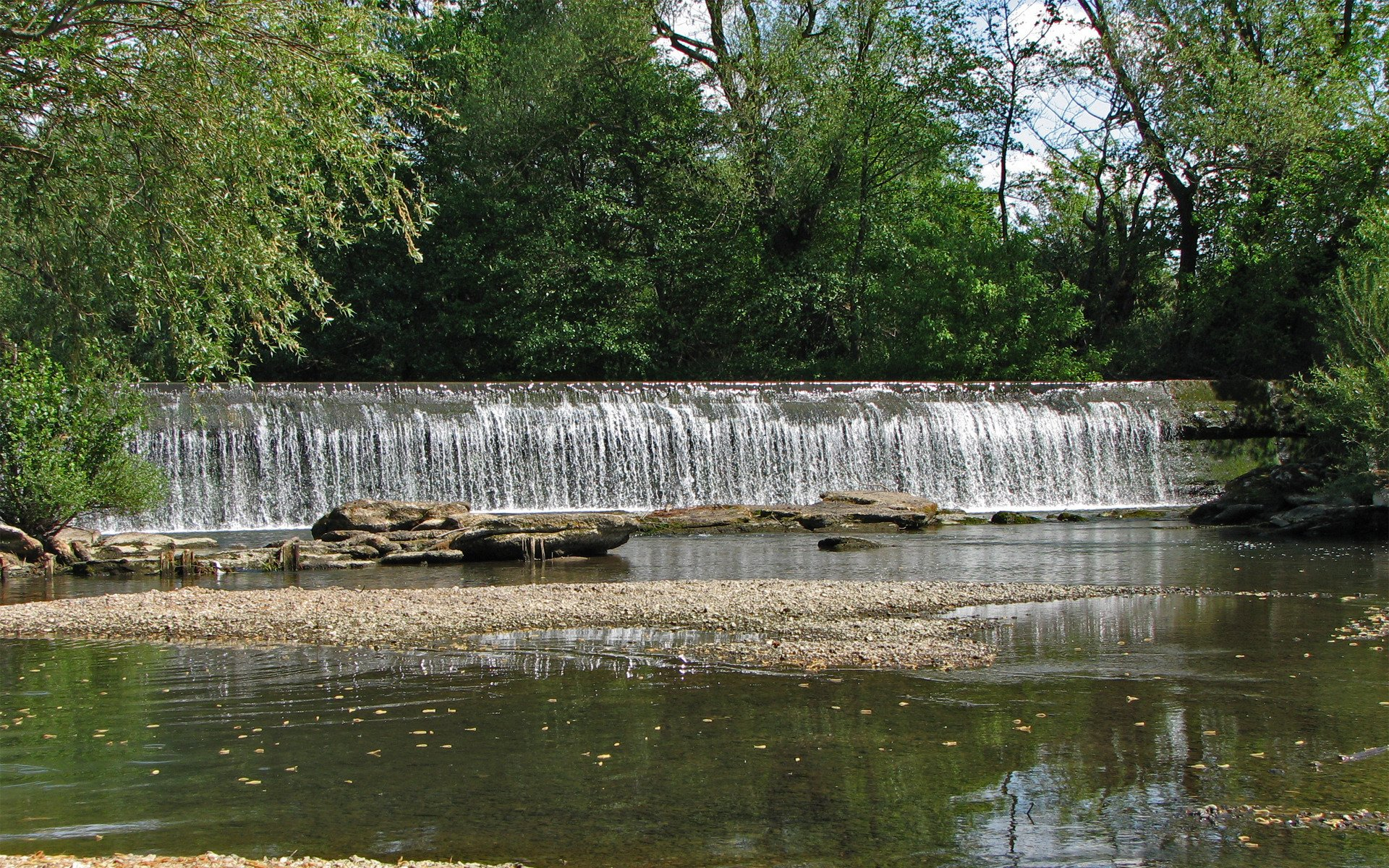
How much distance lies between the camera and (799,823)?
450 centimetres

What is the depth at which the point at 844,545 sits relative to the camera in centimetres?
1664

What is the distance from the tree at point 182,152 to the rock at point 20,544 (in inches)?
164

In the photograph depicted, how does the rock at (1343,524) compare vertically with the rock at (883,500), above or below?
below

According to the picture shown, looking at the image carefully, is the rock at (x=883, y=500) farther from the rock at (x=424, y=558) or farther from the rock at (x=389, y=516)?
the rock at (x=424, y=558)

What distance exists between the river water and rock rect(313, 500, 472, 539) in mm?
8270

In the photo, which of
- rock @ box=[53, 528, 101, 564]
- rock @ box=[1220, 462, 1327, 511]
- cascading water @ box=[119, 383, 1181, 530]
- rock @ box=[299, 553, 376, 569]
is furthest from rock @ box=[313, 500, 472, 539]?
rock @ box=[1220, 462, 1327, 511]

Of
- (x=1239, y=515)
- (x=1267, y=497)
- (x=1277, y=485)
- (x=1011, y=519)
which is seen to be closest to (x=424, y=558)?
(x=1011, y=519)

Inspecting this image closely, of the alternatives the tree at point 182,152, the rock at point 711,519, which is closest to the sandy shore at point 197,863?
the tree at point 182,152

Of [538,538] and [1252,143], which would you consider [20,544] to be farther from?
[1252,143]

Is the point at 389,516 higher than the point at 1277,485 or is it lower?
higher

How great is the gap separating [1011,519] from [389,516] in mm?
10676

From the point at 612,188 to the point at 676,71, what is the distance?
3681 millimetres

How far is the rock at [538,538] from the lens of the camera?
1520 centimetres

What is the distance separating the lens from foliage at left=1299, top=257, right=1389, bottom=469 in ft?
60.7
